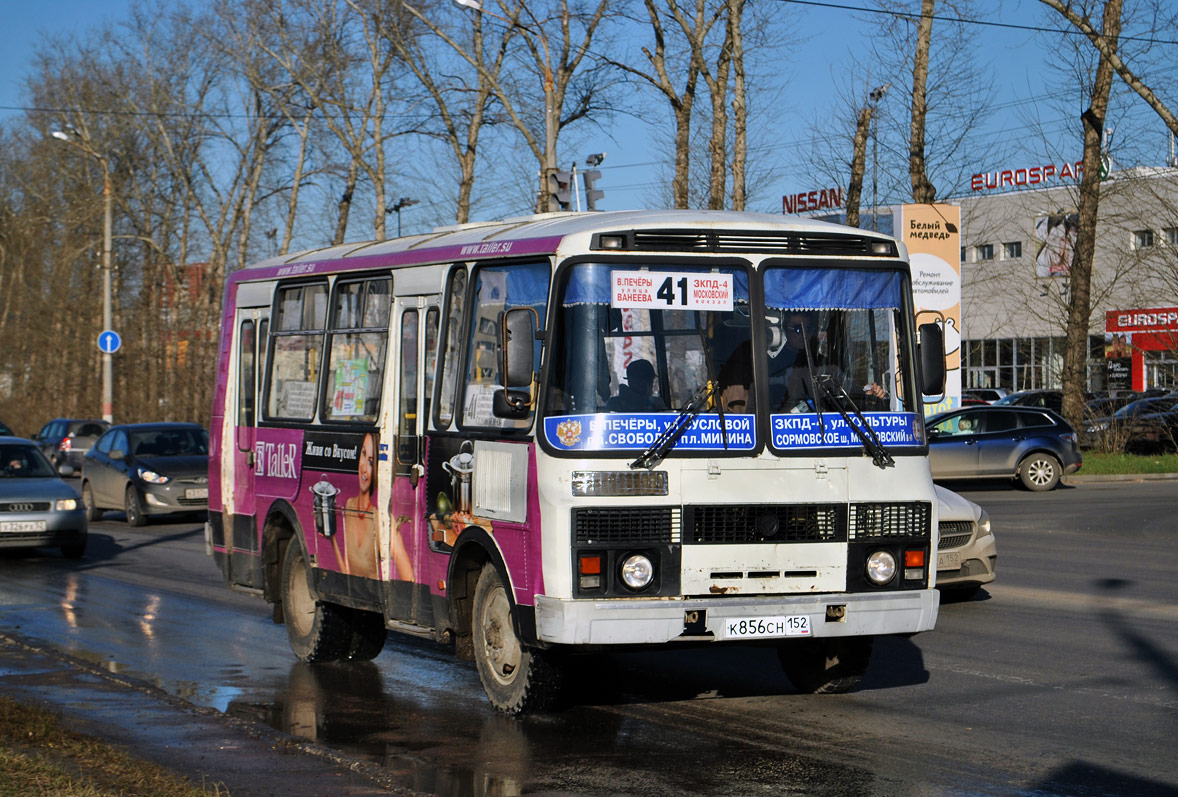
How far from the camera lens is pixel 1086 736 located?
7.98m

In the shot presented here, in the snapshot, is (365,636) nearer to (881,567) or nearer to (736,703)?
(736,703)

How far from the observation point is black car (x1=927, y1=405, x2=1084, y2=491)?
28.3m

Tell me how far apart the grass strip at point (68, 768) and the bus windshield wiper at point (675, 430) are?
2637 mm

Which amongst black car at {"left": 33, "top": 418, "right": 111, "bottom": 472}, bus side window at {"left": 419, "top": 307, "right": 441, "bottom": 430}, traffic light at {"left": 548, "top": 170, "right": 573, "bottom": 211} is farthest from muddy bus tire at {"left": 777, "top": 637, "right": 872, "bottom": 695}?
black car at {"left": 33, "top": 418, "right": 111, "bottom": 472}

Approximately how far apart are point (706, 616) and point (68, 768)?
320 cm

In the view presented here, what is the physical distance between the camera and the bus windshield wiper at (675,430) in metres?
7.88

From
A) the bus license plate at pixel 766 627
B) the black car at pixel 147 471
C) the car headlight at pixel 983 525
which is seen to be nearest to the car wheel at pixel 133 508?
the black car at pixel 147 471

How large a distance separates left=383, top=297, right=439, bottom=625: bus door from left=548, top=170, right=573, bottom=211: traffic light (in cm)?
1584

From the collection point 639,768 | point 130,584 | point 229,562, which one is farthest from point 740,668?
point 130,584

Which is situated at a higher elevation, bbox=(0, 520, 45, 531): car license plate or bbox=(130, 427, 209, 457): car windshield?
bbox=(130, 427, 209, 457): car windshield

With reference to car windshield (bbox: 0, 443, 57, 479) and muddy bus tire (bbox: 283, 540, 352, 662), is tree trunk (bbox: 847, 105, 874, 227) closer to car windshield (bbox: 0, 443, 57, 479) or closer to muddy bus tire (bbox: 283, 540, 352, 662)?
car windshield (bbox: 0, 443, 57, 479)

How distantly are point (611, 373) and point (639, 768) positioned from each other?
2.04 meters

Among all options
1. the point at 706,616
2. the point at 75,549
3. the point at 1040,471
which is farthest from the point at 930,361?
the point at 1040,471

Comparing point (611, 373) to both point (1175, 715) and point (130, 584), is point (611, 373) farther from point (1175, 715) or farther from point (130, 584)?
point (130, 584)
